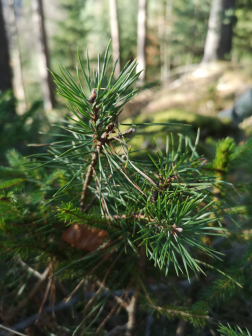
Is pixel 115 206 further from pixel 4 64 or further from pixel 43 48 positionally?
pixel 43 48

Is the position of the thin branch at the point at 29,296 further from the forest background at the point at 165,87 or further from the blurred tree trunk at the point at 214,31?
the blurred tree trunk at the point at 214,31

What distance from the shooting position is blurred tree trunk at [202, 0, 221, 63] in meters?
10.5

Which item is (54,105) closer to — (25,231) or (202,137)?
(202,137)

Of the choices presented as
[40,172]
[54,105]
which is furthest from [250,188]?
[54,105]

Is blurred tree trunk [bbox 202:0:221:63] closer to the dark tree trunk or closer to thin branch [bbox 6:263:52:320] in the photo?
the dark tree trunk

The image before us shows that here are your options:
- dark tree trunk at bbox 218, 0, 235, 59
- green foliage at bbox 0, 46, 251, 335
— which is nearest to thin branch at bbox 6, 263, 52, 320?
green foliage at bbox 0, 46, 251, 335

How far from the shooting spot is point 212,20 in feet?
36.1

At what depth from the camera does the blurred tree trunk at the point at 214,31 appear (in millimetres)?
10521

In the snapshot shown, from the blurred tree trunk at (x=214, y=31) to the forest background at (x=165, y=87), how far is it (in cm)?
4

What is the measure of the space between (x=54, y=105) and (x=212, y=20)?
806 cm

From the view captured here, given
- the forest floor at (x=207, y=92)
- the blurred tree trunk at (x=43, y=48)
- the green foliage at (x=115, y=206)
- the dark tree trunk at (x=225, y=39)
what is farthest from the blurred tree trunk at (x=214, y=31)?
the green foliage at (x=115, y=206)

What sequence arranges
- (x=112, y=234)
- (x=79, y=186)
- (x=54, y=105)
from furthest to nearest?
(x=54, y=105) < (x=79, y=186) < (x=112, y=234)

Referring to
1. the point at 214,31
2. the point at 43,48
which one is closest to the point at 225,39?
the point at 214,31

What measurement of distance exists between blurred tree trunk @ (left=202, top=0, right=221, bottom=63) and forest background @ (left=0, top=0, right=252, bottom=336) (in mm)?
39
